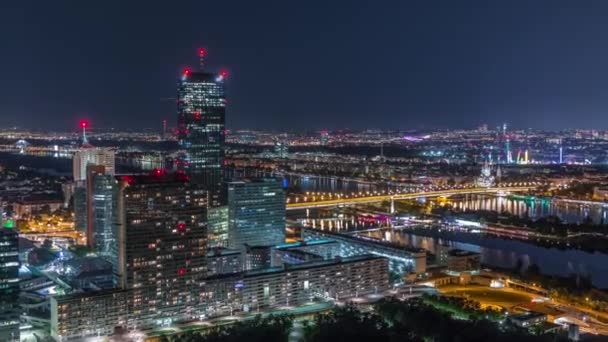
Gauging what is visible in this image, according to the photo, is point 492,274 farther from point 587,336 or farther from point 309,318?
point 309,318

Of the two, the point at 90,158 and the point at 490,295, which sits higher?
the point at 90,158

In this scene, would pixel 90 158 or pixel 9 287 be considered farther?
pixel 90 158

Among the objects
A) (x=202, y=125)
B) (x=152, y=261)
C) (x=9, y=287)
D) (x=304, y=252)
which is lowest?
(x=304, y=252)

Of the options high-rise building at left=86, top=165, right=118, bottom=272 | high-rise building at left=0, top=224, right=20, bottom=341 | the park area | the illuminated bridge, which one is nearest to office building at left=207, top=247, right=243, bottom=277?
high-rise building at left=86, top=165, right=118, bottom=272

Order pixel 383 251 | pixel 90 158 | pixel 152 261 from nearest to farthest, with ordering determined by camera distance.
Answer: pixel 152 261
pixel 383 251
pixel 90 158

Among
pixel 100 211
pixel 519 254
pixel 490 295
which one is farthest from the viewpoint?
pixel 519 254

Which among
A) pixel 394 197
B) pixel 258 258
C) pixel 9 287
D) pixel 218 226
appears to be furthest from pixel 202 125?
pixel 9 287

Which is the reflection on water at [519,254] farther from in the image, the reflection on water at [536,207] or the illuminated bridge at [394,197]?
the reflection on water at [536,207]

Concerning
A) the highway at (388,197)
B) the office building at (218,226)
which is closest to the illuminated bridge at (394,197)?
the highway at (388,197)

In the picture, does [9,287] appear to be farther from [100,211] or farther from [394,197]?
[394,197]
